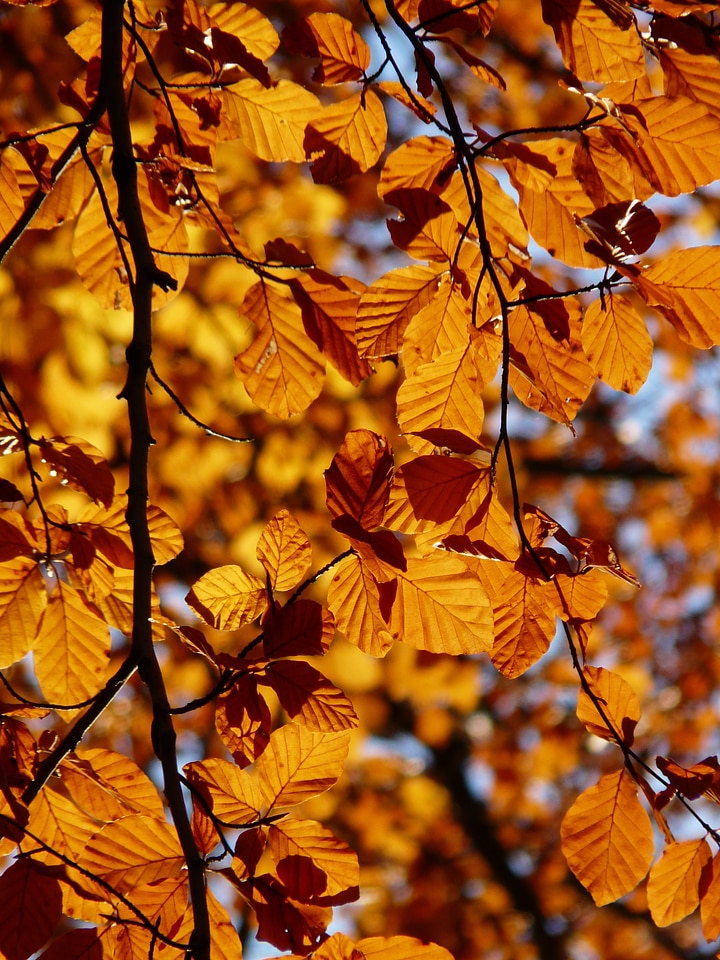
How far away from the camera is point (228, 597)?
810mm

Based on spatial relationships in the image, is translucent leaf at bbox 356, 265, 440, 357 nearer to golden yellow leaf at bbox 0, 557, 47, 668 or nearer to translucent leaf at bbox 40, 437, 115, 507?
translucent leaf at bbox 40, 437, 115, 507

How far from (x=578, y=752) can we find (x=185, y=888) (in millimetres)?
6441

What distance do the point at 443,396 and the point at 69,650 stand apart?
0.47 m

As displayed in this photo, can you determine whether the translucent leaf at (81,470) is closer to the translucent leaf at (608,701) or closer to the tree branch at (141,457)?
the tree branch at (141,457)

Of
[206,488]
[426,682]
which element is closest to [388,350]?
[206,488]

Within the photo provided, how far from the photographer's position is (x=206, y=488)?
4.94 metres

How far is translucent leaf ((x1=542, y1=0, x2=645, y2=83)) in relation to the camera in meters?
0.79

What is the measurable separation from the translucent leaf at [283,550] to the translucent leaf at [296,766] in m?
0.14

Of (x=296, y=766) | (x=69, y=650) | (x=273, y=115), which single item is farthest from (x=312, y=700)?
(x=273, y=115)

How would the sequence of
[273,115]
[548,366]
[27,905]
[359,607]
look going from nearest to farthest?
[27,905] < [359,607] < [548,366] < [273,115]

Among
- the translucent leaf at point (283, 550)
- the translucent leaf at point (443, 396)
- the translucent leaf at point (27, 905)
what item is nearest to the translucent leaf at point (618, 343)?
the translucent leaf at point (443, 396)

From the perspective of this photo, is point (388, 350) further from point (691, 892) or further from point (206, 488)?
point (206, 488)

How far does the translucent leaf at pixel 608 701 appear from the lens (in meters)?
0.81

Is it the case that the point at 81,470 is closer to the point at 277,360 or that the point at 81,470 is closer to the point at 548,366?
the point at 277,360
